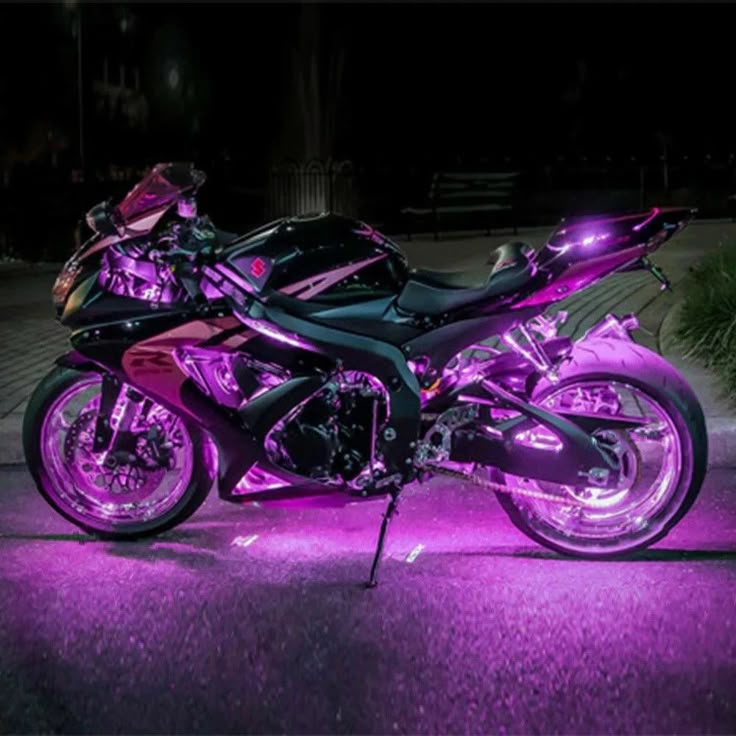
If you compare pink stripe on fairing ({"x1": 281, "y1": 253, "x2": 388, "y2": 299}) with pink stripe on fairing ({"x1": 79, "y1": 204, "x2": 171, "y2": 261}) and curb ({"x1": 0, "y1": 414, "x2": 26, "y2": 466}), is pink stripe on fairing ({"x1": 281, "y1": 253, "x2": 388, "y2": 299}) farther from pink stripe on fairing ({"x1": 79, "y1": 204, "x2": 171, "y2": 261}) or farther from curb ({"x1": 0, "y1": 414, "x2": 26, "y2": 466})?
curb ({"x1": 0, "y1": 414, "x2": 26, "y2": 466})

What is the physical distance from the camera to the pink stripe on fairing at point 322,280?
500 cm

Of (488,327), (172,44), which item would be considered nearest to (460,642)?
(488,327)

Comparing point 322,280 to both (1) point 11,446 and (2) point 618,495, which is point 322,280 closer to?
(2) point 618,495

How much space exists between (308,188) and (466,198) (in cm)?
238

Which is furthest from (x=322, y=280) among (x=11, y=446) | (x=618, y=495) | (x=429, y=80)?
(x=429, y=80)

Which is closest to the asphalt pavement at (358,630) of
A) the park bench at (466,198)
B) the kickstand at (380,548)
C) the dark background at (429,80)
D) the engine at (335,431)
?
the kickstand at (380,548)

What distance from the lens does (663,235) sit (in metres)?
5.03

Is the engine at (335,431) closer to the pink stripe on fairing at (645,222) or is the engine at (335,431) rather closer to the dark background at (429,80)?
the pink stripe on fairing at (645,222)

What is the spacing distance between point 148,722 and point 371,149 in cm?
3350

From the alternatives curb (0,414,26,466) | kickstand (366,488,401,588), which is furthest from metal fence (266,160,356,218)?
kickstand (366,488,401,588)

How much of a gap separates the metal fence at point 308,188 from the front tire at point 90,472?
1497 centimetres

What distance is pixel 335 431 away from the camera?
515 cm

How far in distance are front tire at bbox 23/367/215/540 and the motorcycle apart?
0.49 feet

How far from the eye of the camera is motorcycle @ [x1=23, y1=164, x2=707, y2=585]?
5039 mm
